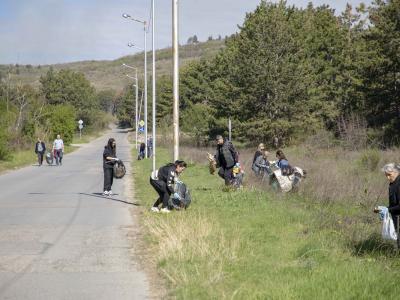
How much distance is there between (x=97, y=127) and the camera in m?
121

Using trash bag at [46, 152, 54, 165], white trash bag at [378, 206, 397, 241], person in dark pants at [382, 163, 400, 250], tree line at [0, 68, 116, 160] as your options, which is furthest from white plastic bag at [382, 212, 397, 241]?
trash bag at [46, 152, 54, 165]

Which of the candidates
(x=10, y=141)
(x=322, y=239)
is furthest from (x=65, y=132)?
(x=322, y=239)

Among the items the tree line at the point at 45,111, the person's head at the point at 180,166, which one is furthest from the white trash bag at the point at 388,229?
the tree line at the point at 45,111

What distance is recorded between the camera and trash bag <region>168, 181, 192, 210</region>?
45.1 ft

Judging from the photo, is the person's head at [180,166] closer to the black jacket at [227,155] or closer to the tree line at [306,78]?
the black jacket at [227,155]

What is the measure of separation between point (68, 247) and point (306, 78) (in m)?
37.9

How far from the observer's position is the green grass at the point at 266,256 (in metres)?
6.70

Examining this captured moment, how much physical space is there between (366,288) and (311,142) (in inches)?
1391

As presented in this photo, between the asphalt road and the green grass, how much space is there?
0.56 m

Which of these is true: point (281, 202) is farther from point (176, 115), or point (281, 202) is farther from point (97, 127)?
point (97, 127)

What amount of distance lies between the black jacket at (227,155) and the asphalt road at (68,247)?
111 inches

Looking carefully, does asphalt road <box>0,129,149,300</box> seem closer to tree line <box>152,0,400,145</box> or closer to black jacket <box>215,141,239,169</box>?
black jacket <box>215,141,239,169</box>

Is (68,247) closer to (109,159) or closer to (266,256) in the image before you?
(266,256)

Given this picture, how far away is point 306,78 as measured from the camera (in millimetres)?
46344
